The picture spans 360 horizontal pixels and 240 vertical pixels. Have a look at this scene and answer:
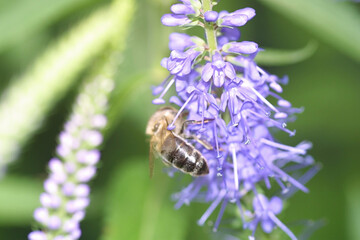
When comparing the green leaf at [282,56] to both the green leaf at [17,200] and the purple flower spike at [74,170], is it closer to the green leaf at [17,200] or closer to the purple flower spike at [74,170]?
the purple flower spike at [74,170]

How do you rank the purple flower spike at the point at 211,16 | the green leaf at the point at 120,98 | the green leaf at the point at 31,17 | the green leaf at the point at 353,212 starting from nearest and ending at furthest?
the purple flower spike at the point at 211,16 < the green leaf at the point at 120,98 < the green leaf at the point at 31,17 < the green leaf at the point at 353,212

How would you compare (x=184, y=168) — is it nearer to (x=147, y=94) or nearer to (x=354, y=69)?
(x=147, y=94)

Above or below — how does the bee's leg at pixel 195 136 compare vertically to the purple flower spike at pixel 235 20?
below

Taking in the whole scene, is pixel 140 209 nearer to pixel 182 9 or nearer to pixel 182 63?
pixel 182 63

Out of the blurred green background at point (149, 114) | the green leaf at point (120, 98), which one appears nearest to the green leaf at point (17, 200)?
the blurred green background at point (149, 114)

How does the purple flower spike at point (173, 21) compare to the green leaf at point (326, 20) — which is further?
the green leaf at point (326, 20)

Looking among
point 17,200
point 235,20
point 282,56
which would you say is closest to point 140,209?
point 17,200

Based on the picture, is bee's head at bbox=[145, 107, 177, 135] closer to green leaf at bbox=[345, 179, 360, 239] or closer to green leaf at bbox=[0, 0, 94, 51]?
green leaf at bbox=[0, 0, 94, 51]
